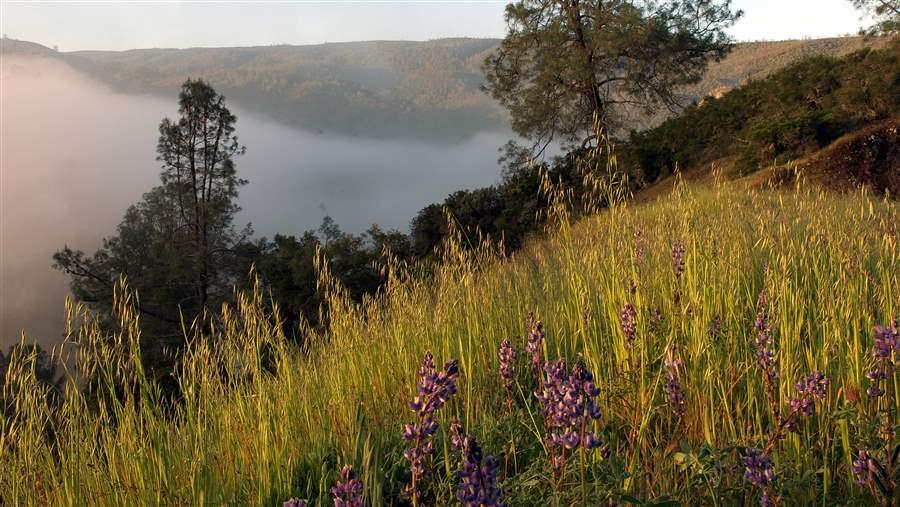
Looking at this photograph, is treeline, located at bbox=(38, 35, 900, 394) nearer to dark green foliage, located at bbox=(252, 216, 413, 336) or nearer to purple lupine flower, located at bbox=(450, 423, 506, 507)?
dark green foliage, located at bbox=(252, 216, 413, 336)

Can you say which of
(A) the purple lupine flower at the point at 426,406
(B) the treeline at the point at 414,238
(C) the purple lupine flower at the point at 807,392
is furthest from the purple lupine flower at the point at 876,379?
(B) the treeline at the point at 414,238

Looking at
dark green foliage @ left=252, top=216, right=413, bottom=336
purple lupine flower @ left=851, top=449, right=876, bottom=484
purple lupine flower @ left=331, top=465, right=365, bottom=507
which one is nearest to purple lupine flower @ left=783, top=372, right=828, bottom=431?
purple lupine flower @ left=851, top=449, right=876, bottom=484

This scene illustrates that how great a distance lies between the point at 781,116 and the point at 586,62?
583cm

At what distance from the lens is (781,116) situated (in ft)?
51.1

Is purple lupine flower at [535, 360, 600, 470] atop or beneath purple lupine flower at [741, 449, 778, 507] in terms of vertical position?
atop

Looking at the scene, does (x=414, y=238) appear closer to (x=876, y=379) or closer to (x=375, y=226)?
(x=375, y=226)

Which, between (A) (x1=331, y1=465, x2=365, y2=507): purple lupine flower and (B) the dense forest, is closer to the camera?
(A) (x1=331, y1=465, x2=365, y2=507): purple lupine flower

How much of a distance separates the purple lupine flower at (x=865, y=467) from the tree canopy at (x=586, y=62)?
1744cm

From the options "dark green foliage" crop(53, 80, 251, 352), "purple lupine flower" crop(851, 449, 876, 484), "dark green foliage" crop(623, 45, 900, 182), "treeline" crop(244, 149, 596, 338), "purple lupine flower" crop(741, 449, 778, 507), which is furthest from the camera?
"dark green foliage" crop(53, 80, 251, 352)

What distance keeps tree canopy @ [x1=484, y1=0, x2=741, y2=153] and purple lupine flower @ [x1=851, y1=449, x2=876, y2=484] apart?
1744 centimetres

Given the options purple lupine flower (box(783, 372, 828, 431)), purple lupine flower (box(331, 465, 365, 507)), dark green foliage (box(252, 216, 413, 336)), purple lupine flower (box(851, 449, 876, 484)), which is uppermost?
purple lupine flower (box(331, 465, 365, 507))

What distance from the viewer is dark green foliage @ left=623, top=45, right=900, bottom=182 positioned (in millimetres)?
14531

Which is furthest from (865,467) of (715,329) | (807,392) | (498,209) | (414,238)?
(498,209)

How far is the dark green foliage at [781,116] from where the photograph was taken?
14.5 m
